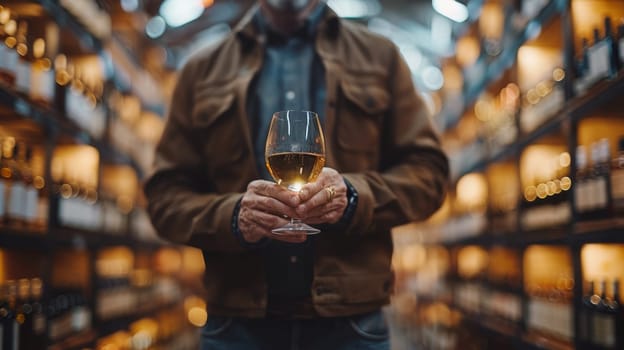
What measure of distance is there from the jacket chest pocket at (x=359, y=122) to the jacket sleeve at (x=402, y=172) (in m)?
0.05

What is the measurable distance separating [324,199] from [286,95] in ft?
1.51

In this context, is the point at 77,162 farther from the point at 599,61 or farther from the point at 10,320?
the point at 599,61

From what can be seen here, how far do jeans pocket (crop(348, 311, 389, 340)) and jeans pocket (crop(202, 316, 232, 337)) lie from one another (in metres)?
0.27

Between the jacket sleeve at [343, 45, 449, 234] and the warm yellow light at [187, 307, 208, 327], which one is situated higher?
the jacket sleeve at [343, 45, 449, 234]

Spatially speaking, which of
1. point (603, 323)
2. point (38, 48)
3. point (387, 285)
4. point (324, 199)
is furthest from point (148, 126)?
point (324, 199)

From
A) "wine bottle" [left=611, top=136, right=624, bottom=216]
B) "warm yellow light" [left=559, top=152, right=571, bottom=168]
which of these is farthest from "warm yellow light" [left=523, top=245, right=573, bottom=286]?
"wine bottle" [left=611, top=136, right=624, bottom=216]

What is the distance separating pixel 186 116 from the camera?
5.40ft

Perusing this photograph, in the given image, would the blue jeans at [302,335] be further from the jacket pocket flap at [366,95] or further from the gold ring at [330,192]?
the jacket pocket flap at [366,95]

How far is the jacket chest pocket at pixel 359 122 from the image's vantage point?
154cm

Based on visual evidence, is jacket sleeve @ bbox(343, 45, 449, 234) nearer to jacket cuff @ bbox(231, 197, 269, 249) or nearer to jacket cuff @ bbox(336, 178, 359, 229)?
jacket cuff @ bbox(336, 178, 359, 229)

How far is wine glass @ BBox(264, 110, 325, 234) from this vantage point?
3.66 ft

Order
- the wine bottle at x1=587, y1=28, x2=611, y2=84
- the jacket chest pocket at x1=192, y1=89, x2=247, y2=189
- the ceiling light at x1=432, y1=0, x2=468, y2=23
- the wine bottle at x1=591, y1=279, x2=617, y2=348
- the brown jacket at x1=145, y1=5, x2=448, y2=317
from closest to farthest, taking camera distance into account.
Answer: the brown jacket at x1=145, y1=5, x2=448, y2=317, the jacket chest pocket at x1=192, y1=89, x2=247, y2=189, the wine bottle at x1=587, y1=28, x2=611, y2=84, the wine bottle at x1=591, y1=279, x2=617, y2=348, the ceiling light at x1=432, y1=0, x2=468, y2=23

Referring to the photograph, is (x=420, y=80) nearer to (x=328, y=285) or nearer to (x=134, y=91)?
(x=134, y=91)

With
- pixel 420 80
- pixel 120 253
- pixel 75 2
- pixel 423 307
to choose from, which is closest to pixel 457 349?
pixel 423 307
